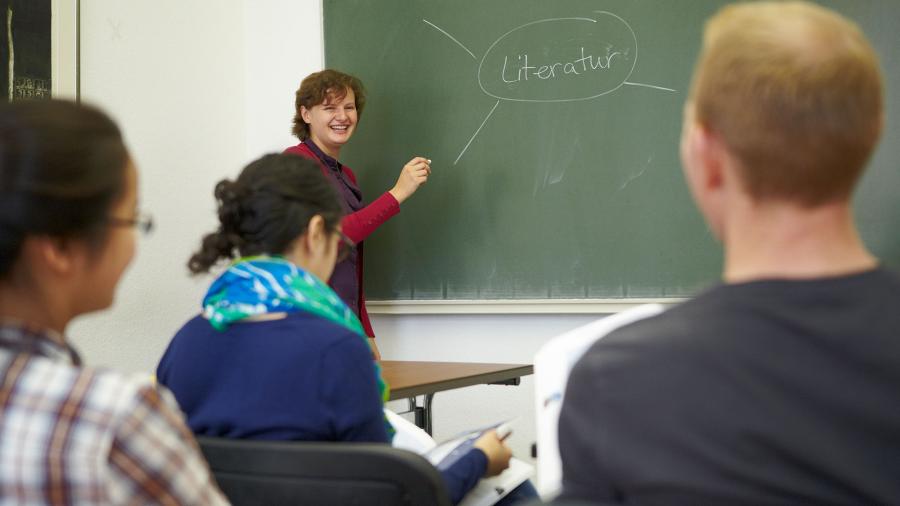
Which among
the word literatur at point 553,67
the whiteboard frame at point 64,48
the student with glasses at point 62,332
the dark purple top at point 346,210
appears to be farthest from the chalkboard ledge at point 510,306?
the student with glasses at point 62,332

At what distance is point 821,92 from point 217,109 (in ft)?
11.5

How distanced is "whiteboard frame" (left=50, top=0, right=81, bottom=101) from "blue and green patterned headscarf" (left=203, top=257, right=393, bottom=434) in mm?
1973

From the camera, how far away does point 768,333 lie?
2.36ft

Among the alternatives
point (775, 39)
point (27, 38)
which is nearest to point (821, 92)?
point (775, 39)

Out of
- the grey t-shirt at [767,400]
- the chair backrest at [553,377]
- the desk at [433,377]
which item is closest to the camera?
the grey t-shirt at [767,400]

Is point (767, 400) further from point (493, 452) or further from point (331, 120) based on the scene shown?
point (331, 120)

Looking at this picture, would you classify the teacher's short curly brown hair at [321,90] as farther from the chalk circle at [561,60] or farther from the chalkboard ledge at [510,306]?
the chalkboard ledge at [510,306]

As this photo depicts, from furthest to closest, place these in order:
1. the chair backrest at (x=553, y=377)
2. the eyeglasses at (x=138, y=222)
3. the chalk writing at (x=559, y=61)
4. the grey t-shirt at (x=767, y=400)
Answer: the chalk writing at (x=559, y=61)
the chair backrest at (x=553, y=377)
the eyeglasses at (x=138, y=222)
the grey t-shirt at (x=767, y=400)

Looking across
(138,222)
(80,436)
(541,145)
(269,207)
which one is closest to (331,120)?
(541,145)

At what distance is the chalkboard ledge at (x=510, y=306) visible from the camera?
3.08m

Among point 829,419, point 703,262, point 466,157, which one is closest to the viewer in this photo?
point 829,419

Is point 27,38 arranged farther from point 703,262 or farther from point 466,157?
point 703,262

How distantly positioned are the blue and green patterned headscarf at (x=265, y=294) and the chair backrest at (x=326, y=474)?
29cm

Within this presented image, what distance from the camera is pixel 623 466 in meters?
0.75
